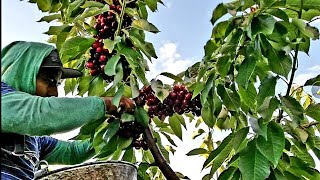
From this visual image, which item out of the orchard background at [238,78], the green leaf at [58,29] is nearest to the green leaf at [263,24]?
the orchard background at [238,78]

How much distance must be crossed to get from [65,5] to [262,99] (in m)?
0.65

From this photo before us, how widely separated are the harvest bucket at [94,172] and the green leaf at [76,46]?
40 cm

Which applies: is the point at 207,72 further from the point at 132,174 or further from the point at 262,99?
the point at 132,174

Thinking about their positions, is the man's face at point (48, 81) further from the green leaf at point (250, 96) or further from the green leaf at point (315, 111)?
the green leaf at point (315, 111)

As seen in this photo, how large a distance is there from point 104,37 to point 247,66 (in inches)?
16.0

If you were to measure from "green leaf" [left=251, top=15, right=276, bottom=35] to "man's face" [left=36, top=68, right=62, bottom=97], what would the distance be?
1.53ft

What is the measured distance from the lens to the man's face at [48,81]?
1.09 metres

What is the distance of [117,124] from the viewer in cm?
117

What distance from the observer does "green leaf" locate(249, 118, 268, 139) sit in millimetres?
1048

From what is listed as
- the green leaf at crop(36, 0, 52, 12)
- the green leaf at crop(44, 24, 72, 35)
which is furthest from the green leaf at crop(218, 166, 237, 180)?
the green leaf at crop(36, 0, 52, 12)

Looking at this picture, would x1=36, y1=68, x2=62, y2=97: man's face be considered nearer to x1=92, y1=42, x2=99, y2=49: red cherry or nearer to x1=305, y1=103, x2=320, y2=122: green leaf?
x1=92, y1=42, x2=99, y2=49: red cherry

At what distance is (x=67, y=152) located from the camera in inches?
56.6

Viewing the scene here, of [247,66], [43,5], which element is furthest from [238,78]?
[43,5]

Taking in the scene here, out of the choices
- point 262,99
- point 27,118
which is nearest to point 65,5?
point 27,118
